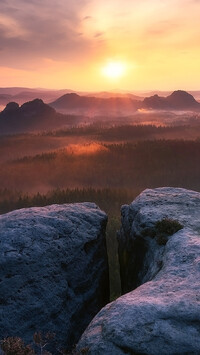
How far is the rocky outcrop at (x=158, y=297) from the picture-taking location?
8.35 meters

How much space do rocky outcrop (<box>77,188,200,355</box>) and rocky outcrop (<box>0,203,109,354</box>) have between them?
2167 mm

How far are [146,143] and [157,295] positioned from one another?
176 m

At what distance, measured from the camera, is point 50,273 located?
1432 cm

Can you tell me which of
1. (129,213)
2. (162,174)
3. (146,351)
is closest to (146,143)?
(162,174)

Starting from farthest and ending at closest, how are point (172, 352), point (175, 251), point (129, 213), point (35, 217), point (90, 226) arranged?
point (129, 213)
point (90, 226)
point (35, 217)
point (175, 251)
point (172, 352)

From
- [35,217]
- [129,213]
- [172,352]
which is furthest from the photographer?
[129,213]

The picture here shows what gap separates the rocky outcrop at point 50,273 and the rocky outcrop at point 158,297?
7.11ft

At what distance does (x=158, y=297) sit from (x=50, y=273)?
574 cm

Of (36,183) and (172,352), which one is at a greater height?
(172,352)

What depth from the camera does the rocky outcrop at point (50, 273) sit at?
1339 centimetres

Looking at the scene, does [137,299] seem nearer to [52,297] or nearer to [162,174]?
[52,297]

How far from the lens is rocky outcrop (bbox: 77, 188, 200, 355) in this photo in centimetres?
835

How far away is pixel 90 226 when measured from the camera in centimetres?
1747

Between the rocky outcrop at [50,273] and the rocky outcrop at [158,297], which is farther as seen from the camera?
the rocky outcrop at [50,273]
